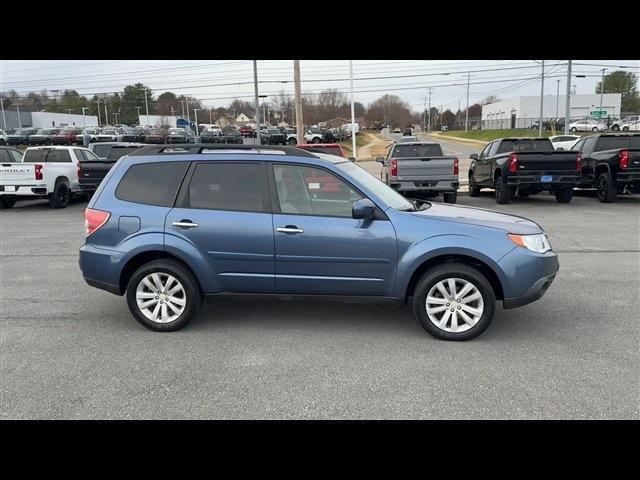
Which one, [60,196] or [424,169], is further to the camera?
[60,196]

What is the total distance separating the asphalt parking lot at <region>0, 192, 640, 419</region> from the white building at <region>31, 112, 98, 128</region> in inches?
4275

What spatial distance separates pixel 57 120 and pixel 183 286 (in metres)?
127

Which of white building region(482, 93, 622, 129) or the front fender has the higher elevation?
white building region(482, 93, 622, 129)

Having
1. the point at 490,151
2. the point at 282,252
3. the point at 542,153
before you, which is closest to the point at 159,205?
the point at 282,252

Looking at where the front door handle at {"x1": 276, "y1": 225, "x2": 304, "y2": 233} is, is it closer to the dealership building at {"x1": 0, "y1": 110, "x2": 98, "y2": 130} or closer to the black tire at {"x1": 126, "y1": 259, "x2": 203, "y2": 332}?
the black tire at {"x1": 126, "y1": 259, "x2": 203, "y2": 332}

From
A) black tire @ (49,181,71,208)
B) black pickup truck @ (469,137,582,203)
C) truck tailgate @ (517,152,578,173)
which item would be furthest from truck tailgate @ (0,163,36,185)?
truck tailgate @ (517,152,578,173)

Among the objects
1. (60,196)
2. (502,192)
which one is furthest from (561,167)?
(60,196)

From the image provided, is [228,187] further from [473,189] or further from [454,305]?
[473,189]

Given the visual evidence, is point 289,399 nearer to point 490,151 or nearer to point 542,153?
point 542,153

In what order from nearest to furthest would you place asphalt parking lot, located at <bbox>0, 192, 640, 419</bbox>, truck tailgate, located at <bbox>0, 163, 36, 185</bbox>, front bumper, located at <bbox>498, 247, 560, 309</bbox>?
asphalt parking lot, located at <bbox>0, 192, 640, 419</bbox>
front bumper, located at <bbox>498, 247, 560, 309</bbox>
truck tailgate, located at <bbox>0, 163, 36, 185</bbox>

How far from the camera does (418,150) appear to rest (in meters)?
14.8

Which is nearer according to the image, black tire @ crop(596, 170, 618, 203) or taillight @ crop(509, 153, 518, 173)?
taillight @ crop(509, 153, 518, 173)

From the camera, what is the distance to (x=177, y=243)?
16.2ft

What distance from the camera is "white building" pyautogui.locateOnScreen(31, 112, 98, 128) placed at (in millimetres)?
108125
